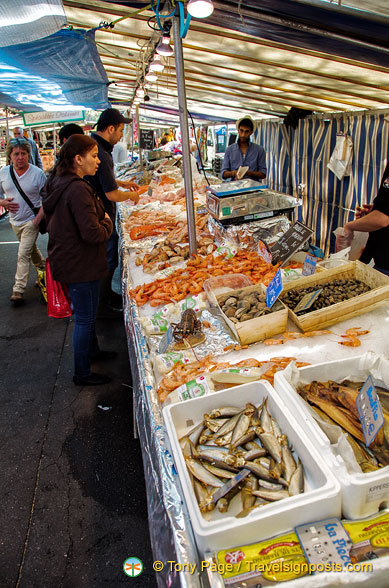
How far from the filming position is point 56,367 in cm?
425

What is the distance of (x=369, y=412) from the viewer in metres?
1.34

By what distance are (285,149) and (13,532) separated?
8957 millimetres

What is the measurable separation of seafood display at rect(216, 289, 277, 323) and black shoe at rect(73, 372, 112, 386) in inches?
75.6

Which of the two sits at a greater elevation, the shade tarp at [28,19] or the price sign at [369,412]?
the shade tarp at [28,19]

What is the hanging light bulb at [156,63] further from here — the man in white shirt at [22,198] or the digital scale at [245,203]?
the digital scale at [245,203]

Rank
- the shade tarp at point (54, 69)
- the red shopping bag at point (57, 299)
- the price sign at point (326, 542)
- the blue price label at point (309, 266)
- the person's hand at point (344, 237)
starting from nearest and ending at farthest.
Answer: the price sign at point (326, 542) < the blue price label at point (309, 266) < the shade tarp at point (54, 69) < the red shopping bag at point (57, 299) < the person's hand at point (344, 237)

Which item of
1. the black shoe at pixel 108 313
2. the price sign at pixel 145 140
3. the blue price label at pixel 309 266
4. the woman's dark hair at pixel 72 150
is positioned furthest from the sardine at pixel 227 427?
the price sign at pixel 145 140

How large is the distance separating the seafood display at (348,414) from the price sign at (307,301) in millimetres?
738

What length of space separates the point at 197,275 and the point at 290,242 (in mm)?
863

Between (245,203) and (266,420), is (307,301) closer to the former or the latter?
(266,420)

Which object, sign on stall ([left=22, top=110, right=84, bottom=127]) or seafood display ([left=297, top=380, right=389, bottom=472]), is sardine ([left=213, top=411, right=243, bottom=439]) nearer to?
seafood display ([left=297, top=380, right=389, bottom=472])

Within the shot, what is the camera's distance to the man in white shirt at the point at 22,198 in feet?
18.0

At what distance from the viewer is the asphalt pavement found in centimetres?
223

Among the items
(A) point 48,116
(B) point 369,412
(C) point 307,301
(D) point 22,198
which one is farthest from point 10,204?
(A) point 48,116
